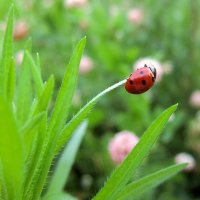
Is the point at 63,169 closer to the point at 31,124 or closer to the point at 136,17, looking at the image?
the point at 31,124

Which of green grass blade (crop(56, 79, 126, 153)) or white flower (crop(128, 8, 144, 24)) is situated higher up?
green grass blade (crop(56, 79, 126, 153))

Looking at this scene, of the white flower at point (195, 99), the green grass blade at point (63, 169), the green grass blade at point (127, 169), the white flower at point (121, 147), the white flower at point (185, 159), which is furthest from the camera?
the white flower at point (195, 99)

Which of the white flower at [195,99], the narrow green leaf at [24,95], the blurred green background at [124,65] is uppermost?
the narrow green leaf at [24,95]

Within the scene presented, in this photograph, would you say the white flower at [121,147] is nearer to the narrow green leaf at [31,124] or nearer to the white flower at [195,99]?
the white flower at [195,99]

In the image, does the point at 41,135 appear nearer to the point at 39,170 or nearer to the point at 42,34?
the point at 39,170

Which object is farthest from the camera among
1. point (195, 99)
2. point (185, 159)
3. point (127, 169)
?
point (195, 99)

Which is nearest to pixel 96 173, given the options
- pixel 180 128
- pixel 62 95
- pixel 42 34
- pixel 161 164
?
pixel 161 164

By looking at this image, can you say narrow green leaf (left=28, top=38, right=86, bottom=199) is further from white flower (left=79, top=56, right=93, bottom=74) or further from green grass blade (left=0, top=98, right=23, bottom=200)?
white flower (left=79, top=56, right=93, bottom=74)

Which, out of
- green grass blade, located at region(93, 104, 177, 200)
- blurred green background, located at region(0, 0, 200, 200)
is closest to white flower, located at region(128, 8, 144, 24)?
blurred green background, located at region(0, 0, 200, 200)

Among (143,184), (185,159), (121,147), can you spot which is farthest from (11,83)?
(185,159)

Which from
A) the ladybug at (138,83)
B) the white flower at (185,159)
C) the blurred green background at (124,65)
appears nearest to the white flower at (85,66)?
the blurred green background at (124,65)
